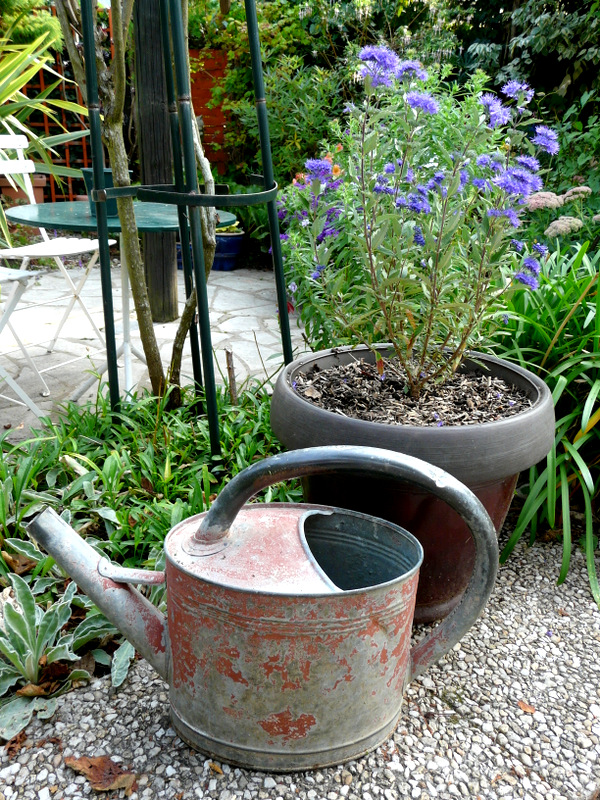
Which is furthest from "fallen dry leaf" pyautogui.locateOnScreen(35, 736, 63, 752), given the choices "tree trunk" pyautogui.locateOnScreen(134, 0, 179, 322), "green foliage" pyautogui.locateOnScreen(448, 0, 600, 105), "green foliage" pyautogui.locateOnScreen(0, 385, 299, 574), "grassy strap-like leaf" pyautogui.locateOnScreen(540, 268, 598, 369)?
"green foliage" pyautogui.locateOnScreen(448, 0, 600, 105)

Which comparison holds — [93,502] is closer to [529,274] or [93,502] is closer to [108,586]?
[108,586]

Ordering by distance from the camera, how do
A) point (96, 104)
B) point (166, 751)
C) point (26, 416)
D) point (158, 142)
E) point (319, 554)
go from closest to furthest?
1. point (166, 751)
2. point (319, 554)
3. point (96, 104)
4. point (26, 416)
5. point (158, 142)

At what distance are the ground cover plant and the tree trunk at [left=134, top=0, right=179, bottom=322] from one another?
75.4 inches

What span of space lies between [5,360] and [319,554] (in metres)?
Answer: 2.90

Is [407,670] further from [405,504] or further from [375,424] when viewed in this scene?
[375,424]

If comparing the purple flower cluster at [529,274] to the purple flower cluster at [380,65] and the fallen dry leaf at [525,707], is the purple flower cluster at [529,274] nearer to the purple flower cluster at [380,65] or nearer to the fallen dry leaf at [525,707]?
the purple flower cluster at [380,65]

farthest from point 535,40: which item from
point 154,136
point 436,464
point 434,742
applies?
point 434,742

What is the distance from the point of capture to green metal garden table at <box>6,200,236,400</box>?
2.89 metres

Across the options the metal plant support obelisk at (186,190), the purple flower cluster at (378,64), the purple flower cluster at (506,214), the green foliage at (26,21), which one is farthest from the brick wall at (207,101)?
the purple flower cluster at (506,214)

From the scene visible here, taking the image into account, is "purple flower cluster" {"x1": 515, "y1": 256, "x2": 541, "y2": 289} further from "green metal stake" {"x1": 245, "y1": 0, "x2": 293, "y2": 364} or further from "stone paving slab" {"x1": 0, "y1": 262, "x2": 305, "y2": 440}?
"stone paving slab" {"x1": 0, "y1": 262, "x2": 305, "y2": 440}

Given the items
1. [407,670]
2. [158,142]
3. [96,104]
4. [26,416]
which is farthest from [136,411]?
[158,142]

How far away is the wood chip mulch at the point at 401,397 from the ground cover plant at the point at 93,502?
1.45ft

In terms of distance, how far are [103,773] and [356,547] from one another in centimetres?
71

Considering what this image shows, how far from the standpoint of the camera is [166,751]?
58.5 inches
